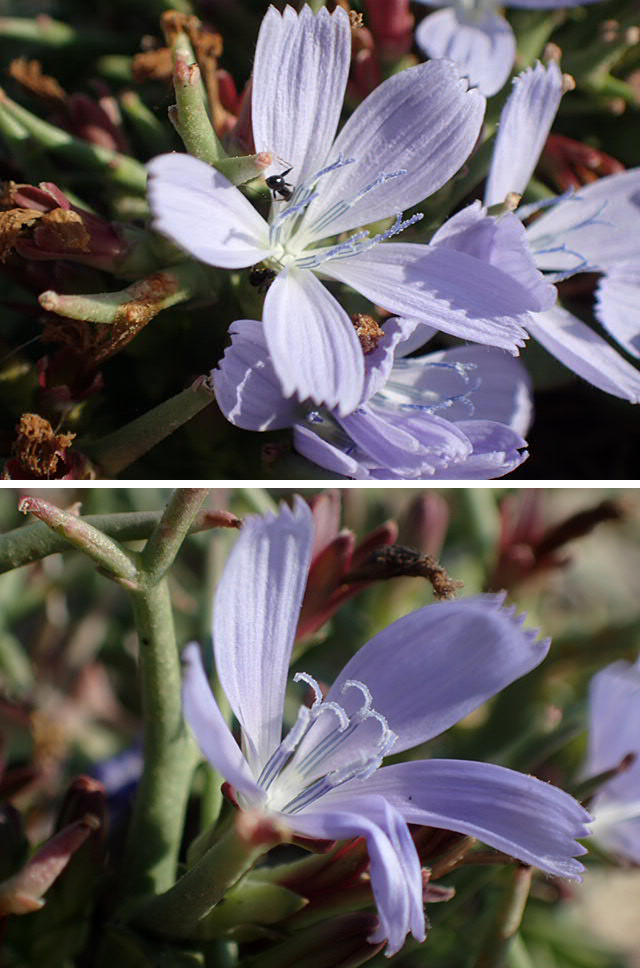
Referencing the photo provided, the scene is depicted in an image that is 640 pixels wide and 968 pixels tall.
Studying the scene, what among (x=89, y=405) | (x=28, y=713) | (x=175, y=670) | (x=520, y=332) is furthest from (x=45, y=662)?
(x=520, y=332)

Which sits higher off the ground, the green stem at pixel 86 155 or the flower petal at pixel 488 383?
the green stem at pixel 86 155

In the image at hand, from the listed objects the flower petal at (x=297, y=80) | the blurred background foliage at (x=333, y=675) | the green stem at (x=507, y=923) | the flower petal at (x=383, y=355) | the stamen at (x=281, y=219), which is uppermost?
the flower petal at (x=297, y=80)

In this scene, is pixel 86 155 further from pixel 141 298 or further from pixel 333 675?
pixel 333 675

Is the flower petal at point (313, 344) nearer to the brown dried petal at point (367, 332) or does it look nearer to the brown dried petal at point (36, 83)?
the brown dried petal at point (367, 332)

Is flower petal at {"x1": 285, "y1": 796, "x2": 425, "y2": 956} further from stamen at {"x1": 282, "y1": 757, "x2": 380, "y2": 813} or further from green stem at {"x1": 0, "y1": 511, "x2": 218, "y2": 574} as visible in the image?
green stem at {"x1": 0, "y1": 511, "x2": 218, "y2": 574}

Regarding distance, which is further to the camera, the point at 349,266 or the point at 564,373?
the point at 564,373

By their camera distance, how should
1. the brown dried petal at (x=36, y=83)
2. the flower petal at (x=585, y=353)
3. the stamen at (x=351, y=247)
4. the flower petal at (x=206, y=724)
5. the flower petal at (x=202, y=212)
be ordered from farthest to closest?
the brown dried petal at (x=36, y=83) → the flower petal at (x=585, y=353) → the stamen at (x=351, y=247) → the flower petal at (x=202, y=212) → the flower petal at (x=206, y=724)

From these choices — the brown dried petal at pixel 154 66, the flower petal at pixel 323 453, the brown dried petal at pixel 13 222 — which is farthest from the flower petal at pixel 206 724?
the brown dried petal at pixel 154 66

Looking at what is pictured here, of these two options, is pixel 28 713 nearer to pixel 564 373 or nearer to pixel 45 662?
pixel 45 662
